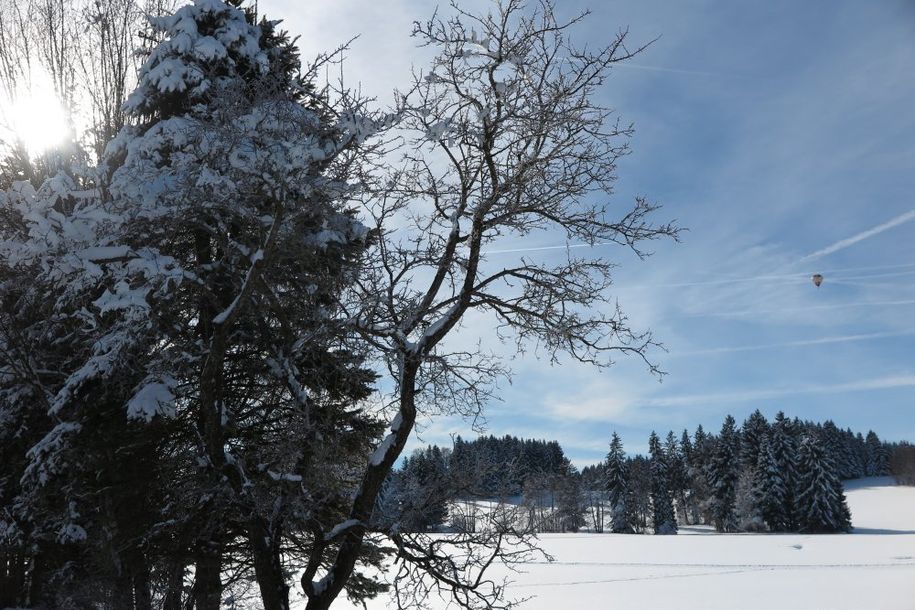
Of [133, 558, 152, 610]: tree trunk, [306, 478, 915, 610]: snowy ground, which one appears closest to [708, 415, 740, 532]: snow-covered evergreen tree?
[306, 478, 915, 610]: snowy ground

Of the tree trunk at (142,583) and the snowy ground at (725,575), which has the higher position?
the tree trunk at (142,583)

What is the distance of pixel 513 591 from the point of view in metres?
23.7

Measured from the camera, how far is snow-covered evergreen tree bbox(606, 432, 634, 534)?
257ft

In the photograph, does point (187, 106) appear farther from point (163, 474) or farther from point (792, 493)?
point (792, 493)

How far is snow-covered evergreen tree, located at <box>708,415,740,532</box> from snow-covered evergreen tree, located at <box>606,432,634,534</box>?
1050 centimetres

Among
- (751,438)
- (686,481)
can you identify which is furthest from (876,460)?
(751,438)

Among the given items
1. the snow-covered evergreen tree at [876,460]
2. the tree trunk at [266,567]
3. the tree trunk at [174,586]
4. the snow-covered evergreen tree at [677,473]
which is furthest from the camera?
the snow-covered evergreen tree at [876,460]

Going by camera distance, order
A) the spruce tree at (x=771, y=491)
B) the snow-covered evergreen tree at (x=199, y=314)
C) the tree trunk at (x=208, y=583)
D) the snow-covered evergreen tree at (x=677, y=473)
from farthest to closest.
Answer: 1. the snow-covered evergreen tree at (x=677, y=473)
2. the spruce tree at (x=771, y=491)
3. the tree trunk at (x=208, y=583)
4. the snow-covered evergreen tree at (x=199, y=314)

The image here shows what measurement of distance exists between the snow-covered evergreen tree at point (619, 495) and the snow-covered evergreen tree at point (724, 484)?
10.5 m

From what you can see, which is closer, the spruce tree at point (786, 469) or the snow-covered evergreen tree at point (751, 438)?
the spruce tree at point (786, 469)

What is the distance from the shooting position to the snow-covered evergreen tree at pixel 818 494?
61906mm

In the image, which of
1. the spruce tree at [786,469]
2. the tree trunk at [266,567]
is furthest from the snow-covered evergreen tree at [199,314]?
the spruce tree at [786,469]

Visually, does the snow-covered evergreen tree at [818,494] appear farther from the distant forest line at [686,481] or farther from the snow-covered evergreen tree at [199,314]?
the snow-covered evergreen tree at [199,314]

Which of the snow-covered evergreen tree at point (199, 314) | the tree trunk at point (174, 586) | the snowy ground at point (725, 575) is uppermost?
the snow-covered evergreen tree at point (199, 314)
